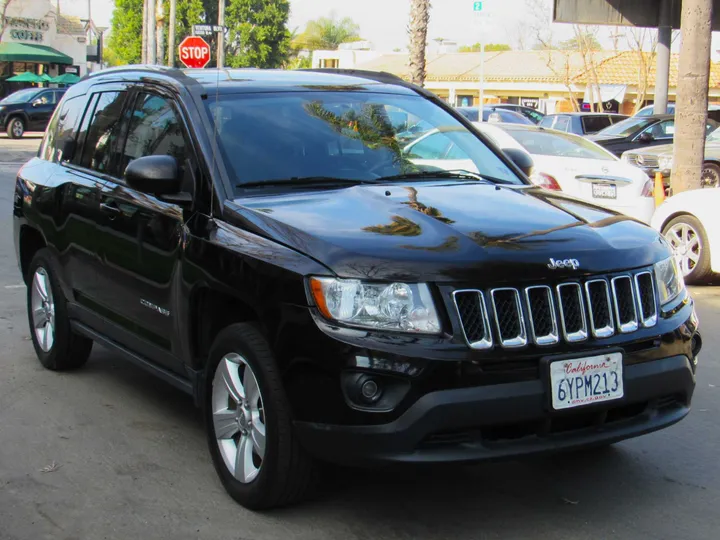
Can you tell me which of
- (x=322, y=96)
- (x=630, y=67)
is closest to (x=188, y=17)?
(x=630, y=67)

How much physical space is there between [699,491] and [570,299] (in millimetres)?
1282

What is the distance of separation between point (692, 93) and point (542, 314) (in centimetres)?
1061

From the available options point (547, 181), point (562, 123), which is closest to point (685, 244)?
point (547, 181)

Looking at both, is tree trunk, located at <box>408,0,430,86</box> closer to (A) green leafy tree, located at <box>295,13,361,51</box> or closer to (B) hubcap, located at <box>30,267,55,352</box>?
(B) hubcap, located at <box>30,267,55,352</box>

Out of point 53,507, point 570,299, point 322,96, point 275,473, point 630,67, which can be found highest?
point 630,67

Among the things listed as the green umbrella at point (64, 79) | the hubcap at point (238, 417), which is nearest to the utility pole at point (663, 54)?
the hubcap at point (238, 417)

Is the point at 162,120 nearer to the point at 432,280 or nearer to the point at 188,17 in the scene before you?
the point at 432,280

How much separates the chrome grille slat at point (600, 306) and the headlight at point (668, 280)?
14.9 inches

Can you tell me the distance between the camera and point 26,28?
2149 inches

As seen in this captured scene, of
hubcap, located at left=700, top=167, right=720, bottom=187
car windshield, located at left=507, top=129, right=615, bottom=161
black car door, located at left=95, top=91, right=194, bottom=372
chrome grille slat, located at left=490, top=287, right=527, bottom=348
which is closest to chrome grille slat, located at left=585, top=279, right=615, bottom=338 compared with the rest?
chrome grille slat, located at left=490, top=287, right=527, bottom=348

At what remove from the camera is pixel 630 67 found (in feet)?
177

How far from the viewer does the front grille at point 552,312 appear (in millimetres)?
3760

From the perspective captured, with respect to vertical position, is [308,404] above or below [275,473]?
above

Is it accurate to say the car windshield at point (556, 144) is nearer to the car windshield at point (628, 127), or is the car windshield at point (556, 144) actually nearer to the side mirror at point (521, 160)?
the side mirror at point (521, 160)
